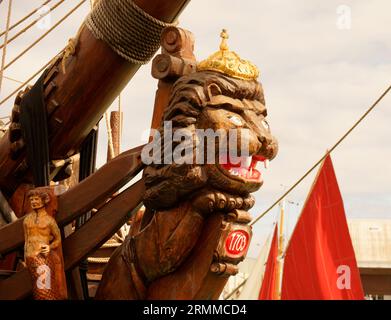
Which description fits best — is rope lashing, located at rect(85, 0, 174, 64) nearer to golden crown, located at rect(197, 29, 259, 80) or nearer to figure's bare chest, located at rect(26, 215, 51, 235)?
golden crown, located at rect(197, 29, 259, 80)

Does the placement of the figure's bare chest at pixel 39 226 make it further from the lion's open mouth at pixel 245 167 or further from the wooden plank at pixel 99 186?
the lion's open mouth at pixel 245 167

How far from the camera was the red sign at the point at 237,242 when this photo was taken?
11.6 ft

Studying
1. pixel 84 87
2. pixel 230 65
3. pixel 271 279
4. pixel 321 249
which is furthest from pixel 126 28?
pixel 271 279

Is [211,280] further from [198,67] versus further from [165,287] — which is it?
[198,67]

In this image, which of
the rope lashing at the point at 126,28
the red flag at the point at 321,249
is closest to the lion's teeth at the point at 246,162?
the rope lashing at the point at 126,28

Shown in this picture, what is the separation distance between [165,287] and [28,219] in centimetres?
58

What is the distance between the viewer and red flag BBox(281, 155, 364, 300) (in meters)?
10.6

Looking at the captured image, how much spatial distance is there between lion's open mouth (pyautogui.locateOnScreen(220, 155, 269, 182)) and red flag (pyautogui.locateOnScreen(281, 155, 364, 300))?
276 inches

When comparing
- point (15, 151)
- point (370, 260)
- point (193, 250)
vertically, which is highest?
point (370, 260)

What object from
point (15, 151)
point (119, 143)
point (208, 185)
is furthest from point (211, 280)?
point (119, 143)

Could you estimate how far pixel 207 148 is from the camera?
350 centimetres

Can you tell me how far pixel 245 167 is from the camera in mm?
3557

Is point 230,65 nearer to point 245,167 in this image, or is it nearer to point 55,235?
point 245,167
